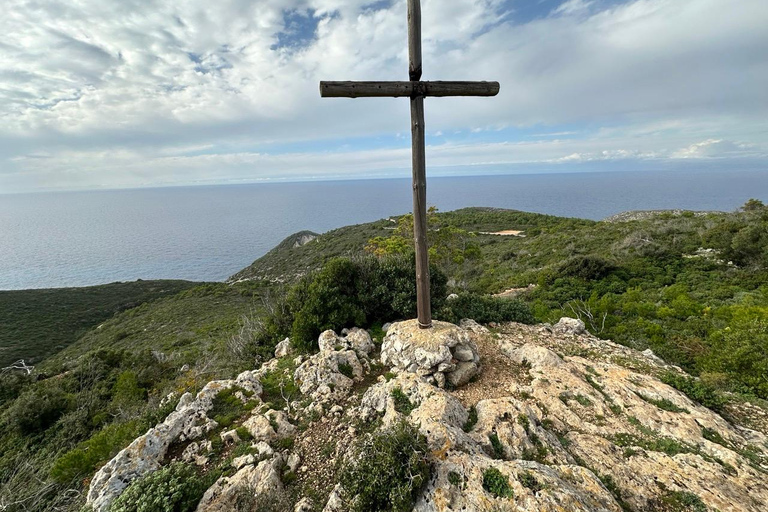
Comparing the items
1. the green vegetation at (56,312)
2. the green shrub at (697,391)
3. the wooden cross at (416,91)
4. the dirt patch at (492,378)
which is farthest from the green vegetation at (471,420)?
the green vegetation at (56,312)

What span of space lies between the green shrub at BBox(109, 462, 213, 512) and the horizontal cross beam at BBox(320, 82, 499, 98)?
5906 mm

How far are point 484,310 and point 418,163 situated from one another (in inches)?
200

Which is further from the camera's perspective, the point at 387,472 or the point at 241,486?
the point at 241,486

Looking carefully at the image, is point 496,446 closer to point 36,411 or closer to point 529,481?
point 529,481

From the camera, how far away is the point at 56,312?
36531 mm

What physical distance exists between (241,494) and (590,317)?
36.8 ft

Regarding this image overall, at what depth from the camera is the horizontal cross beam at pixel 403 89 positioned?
5273 mm

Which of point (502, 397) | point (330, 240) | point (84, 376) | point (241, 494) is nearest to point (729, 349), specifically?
point (502, 397)

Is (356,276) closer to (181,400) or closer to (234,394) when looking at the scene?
(234,394)

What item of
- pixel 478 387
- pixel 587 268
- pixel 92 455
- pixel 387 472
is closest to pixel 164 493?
pixel 387 472

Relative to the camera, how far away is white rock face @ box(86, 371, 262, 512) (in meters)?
3.78

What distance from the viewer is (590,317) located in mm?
10406

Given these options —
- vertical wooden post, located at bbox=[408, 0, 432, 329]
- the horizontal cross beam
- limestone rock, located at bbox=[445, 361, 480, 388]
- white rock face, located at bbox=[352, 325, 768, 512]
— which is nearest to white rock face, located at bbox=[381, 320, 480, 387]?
limestone rock, located at bbox=[445, 361, 480, 388]

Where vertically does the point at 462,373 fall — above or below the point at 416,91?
below
